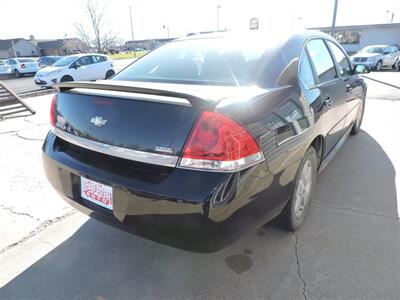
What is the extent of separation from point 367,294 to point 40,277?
2197 mm

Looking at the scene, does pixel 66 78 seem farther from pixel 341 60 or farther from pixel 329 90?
pixel 329 90

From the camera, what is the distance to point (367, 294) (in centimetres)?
194

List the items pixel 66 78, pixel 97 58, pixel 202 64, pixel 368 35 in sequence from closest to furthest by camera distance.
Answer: pixel 202 64 < pixel 66 78 < pixel 97 58 < pixel 368 35

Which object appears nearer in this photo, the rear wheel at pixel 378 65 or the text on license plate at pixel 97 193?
the text on license plate at pixel 97 193

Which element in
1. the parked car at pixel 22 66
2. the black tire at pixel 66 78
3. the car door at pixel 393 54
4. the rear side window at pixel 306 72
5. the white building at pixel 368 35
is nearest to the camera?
the rear side window at pixel 306 72

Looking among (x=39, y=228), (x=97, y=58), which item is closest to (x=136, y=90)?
(x=39, y=228)

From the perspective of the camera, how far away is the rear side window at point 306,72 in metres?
2.50

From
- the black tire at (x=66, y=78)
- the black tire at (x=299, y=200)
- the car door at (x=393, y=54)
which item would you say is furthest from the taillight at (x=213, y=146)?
the car door at (x=393, y=54)

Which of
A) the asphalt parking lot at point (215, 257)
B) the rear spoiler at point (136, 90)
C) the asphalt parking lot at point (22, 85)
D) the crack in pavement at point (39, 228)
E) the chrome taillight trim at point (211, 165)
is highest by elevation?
the rear spoiler at point (136, 90)

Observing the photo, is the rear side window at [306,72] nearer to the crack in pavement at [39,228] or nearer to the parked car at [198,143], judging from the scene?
the parked car at [198,143]

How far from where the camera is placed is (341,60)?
12.5 feet

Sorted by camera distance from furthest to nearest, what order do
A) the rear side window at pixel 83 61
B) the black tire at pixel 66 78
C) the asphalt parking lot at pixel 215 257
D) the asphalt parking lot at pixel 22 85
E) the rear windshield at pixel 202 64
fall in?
the asphalt parking lot at pixel 22 85
the rear side window at pixel 83 61
the black tire at pixel 66 78
the rear windshield at pixel 202 64
the asphalt parking lot at pixel 215 257

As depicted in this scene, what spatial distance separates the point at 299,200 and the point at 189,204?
1306mm

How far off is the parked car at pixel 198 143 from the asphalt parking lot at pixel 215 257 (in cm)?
33
